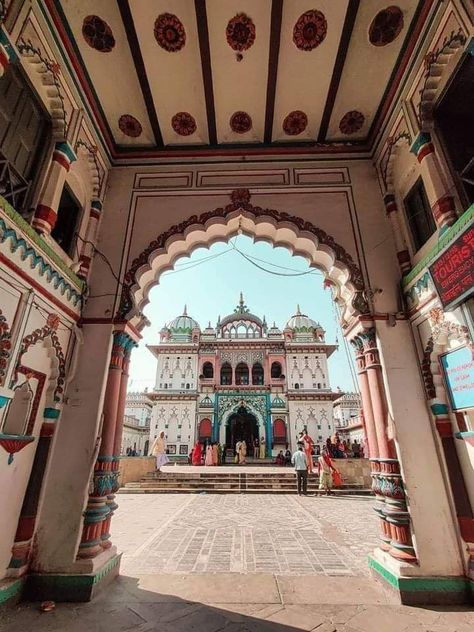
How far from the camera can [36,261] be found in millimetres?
3211

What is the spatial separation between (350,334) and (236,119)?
12.0ft

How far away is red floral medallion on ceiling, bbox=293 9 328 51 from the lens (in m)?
3.71

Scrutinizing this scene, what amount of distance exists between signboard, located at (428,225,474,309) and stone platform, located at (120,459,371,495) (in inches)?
379

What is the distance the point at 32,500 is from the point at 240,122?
5.54 m

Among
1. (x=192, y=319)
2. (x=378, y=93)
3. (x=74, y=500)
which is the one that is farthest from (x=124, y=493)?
(x=192, y=319)

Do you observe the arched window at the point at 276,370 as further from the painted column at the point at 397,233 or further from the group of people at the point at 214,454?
the painted column at the point at 397,233

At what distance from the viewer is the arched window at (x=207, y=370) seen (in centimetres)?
2420

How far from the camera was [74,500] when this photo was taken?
3326 mm

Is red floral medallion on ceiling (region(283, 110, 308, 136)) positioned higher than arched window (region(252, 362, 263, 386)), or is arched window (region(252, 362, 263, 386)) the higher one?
arched window (region(252, 362, 263, 386))

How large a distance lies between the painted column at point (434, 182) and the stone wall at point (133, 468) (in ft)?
40.1

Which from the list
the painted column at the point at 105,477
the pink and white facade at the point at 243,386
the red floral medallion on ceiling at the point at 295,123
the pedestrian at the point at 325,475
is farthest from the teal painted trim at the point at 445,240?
the pink and white facade at the point at 243,386

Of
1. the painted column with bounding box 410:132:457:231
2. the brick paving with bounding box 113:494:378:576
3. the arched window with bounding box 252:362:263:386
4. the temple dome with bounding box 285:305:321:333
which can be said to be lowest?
the brick paving with bounding box 113:494:378:576

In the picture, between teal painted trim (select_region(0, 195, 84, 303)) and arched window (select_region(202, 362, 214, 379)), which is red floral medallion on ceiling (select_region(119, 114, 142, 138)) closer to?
teal painted trim (select_region(0, 195, 84, 303))

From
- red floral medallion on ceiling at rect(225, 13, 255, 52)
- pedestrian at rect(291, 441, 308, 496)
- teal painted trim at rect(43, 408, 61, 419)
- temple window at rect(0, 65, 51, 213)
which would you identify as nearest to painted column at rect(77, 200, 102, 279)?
temple window at rect(0, 65, 51, 213)
